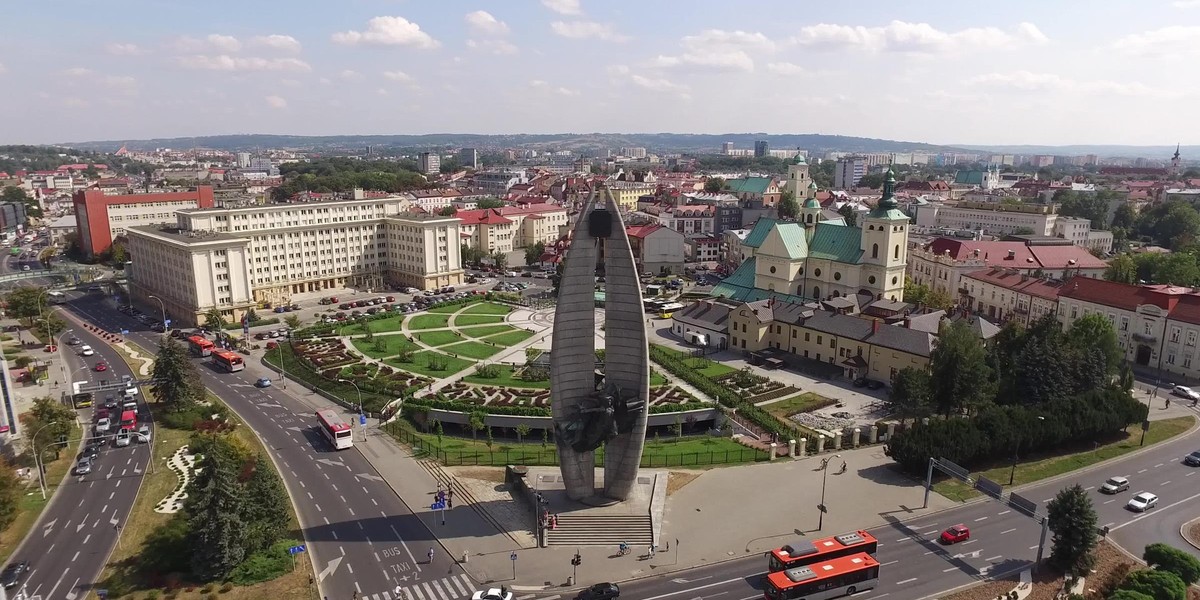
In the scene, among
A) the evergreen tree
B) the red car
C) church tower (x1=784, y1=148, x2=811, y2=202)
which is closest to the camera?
the evergreen tree

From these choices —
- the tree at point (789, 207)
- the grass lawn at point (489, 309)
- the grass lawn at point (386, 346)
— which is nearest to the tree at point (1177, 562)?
the grass lawn at point (386, 346)

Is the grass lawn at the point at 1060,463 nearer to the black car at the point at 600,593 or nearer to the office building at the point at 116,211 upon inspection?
the black car at the point at 600,593

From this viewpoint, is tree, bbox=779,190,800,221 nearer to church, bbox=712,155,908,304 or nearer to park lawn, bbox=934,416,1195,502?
church, bbox=712,155,908,304

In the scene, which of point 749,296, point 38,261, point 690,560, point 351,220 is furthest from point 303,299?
point 690,560

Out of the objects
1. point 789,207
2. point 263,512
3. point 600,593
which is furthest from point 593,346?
point 789,207

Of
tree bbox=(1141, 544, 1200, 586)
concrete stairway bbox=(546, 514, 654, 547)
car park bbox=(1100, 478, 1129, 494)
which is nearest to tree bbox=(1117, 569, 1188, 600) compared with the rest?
tree bbox=(1141, 544, 1200, 586)

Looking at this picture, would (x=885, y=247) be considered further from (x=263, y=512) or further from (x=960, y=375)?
(x=263, y=512)

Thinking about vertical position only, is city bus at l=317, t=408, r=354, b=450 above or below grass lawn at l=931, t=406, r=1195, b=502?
above
